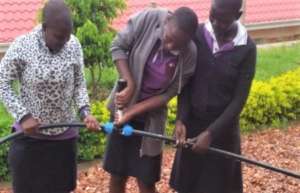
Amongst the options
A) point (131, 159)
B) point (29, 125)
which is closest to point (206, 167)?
point (131, 159)

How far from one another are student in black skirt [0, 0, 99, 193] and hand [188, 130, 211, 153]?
0.57 metres

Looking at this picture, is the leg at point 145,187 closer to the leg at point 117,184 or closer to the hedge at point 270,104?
the leg at point 117,184

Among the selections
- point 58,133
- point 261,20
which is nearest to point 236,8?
point 58,133

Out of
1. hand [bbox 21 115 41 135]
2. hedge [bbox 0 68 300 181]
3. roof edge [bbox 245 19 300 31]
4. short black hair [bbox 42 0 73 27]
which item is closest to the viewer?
short black hair [bbox 42 0 73 27]

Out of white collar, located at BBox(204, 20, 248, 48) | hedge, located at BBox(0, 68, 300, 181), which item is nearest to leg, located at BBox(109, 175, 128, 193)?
white collar, located at BBox(204, 20, 248, 48)

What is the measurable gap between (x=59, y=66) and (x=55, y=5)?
332 millimetres

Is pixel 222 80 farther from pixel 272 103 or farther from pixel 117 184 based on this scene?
pixel 272 103

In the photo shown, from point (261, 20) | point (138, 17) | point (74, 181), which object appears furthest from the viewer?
point (261, 20)

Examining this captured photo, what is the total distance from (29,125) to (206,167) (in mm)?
1100

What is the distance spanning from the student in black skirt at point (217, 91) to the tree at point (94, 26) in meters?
2.75

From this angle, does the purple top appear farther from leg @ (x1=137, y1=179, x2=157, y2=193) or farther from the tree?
the tree

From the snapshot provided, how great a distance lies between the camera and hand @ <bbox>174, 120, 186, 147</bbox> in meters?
3.94

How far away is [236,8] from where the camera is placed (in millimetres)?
3723

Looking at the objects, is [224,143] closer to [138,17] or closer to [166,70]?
[166,70]
